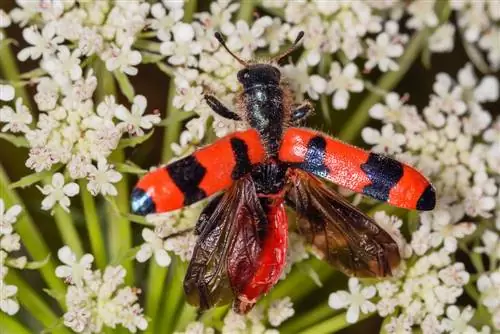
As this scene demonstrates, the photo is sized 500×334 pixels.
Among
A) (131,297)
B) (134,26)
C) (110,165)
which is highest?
(134,26)

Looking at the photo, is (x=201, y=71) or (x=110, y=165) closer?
(x=110, y=165)

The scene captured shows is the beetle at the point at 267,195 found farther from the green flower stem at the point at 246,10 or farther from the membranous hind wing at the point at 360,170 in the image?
the green flower stem at the point at 246,10

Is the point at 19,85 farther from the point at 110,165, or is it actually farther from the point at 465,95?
the point at 465,95

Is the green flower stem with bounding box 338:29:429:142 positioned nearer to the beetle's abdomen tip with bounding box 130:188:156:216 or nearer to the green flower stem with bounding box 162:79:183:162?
the green flower stem with bounding box 162:79:183:162

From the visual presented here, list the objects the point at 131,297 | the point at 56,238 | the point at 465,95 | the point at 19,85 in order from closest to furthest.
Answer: the point at 131,297 → the point at 19,85 → the point at 56,238 → the point at 465,95

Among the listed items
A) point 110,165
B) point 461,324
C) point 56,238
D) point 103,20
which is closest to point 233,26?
point 103,20

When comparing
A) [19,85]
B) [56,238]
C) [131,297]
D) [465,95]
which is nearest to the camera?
[131,297]
